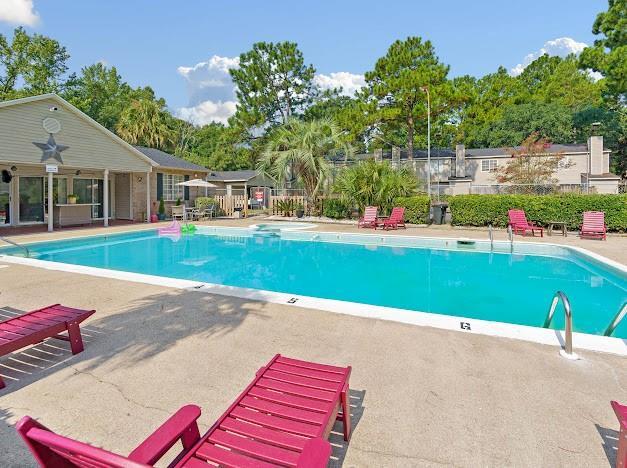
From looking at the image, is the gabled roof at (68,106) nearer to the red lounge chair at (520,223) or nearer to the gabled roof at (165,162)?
the gabled roof at (165,162)

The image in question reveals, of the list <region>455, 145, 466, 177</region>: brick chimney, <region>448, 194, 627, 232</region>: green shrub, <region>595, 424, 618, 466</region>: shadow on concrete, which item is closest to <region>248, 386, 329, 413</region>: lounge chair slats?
<region>595, 424, 618, 466</region>: shadow on concrete

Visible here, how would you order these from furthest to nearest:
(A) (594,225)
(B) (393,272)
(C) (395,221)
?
(C) (395,221)
(A) (594,225)
(B) (393,272)

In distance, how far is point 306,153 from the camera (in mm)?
20359

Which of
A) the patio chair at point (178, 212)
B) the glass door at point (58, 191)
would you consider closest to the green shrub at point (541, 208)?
the patio chair at point (178, 212)

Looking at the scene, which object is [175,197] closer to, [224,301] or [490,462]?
[224,301]

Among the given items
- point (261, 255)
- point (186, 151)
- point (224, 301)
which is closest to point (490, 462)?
point (224, 301)

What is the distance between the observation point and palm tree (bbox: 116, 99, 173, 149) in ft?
107

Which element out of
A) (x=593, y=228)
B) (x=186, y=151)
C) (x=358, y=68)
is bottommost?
(x=593, y=228)

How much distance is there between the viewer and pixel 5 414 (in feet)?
9.23

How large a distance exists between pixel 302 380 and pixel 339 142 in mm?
19182

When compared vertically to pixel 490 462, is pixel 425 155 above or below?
above

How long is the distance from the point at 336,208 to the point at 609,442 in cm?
1832

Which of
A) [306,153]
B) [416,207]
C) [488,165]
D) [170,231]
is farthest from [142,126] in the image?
[488,165]

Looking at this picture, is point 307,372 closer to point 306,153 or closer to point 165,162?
point 306,153
